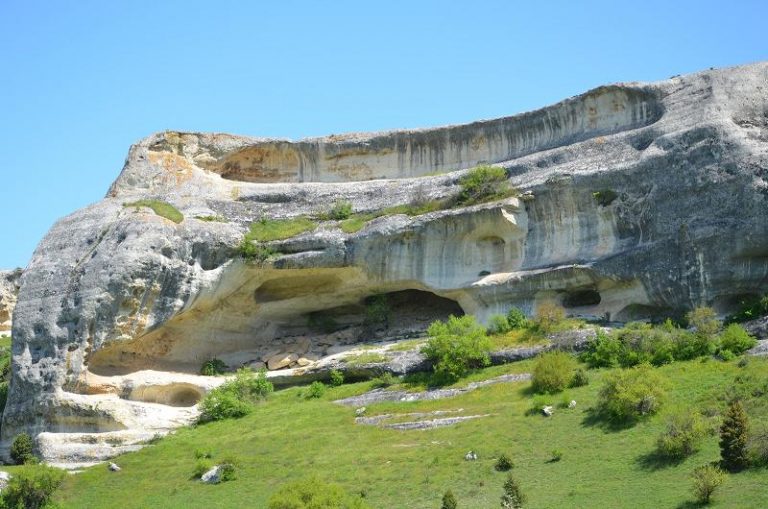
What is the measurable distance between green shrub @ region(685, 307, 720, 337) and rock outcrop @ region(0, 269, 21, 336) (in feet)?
140

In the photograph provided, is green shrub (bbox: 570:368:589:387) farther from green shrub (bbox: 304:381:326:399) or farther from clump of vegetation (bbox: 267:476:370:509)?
clump of vegetation (bbox: 267:476:370:509)

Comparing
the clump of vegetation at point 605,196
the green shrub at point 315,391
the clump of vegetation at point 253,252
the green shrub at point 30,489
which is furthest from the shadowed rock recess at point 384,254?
the green shrub at point 30,489

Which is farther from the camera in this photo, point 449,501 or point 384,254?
point 384,254

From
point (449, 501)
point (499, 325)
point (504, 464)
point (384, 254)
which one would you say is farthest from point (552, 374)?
point (384, 254)

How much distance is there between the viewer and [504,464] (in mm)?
26734

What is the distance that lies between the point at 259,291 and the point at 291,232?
303 centimetres

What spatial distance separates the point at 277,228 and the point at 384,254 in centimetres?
487

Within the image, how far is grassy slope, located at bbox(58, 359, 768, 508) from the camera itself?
79.4 feet

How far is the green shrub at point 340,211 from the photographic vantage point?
44031mm

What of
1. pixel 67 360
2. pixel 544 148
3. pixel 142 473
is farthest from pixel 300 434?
pixel 544 148

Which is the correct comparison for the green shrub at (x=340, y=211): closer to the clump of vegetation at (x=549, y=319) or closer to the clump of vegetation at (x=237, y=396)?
the clump of vegetation at (x=237, y=396)

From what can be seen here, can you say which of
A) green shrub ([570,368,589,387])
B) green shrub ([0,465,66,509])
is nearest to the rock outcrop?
green shrub ([0,465,66,509])

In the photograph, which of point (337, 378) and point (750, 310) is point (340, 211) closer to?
point (337, 378)

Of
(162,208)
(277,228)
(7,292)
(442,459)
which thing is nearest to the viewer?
(442,459)
